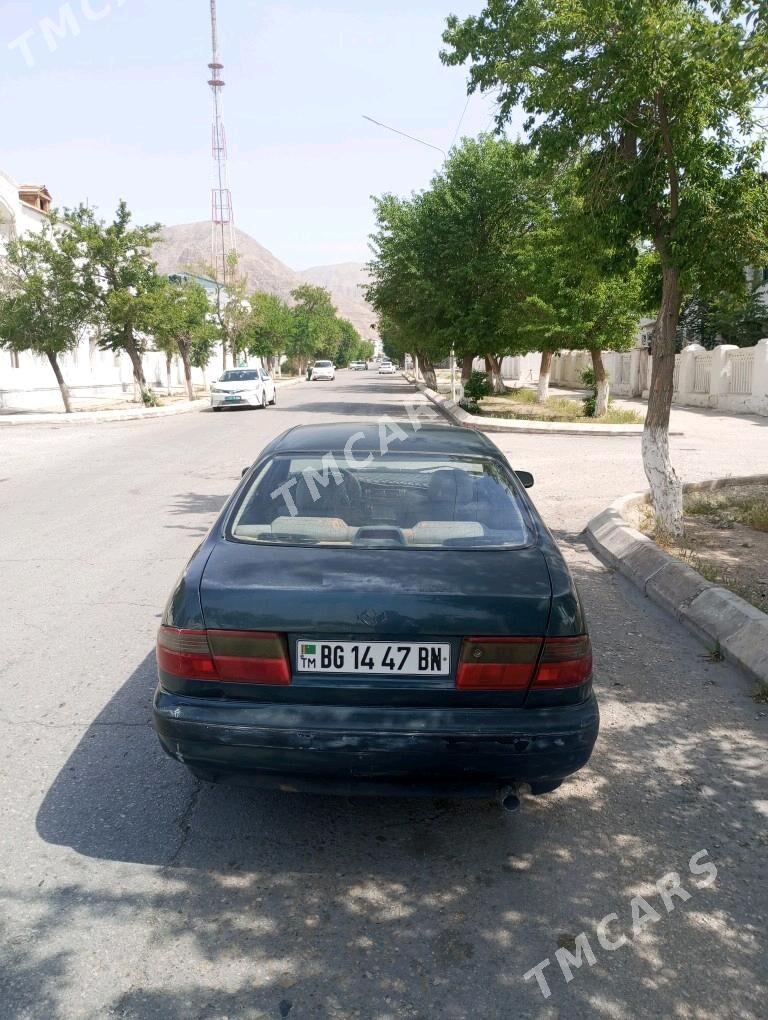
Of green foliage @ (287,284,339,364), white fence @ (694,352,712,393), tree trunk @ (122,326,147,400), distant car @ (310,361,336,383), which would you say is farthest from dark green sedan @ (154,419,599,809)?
green foliage @ (287,284,339,364)

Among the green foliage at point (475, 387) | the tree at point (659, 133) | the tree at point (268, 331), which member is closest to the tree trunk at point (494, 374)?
the green foliage at point (475, 387)

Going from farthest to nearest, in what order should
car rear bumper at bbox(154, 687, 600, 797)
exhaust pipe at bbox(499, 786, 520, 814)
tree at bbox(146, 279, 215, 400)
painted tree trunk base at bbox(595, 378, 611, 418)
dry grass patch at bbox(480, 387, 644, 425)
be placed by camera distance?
tree at bbox(146, 279, 215, 400), painted tree trunk base at bbox(595, 378, 611, 418), dry grass patch at bbox(480, 387, 644, 425), exhaust pipe at bbox(499, 786, 520, 814), car rear bumper at bbox(154, 687, 600, 797)

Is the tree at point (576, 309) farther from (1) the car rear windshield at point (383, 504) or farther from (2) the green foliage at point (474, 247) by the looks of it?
(1) the car rear windshield at point (383, 504)

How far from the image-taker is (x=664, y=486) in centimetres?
841

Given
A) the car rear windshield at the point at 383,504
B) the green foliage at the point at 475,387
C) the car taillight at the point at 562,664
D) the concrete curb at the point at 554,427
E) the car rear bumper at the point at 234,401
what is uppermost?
the car rear windshield at the point at 383,504

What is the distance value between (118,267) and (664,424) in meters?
27.2

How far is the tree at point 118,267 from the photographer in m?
30.6

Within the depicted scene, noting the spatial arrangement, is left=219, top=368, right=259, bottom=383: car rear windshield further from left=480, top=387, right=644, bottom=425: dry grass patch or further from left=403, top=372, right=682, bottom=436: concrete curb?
left=403, top=372, right=682, bottom=436: concrete curb

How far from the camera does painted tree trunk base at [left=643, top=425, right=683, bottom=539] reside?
27.6 ft

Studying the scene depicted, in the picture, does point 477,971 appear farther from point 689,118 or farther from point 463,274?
point 463,274

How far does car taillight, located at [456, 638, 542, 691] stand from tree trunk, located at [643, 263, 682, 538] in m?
5.83

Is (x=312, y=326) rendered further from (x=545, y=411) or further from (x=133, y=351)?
(x=545, y=411)

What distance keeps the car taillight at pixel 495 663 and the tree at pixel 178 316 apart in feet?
99.1
